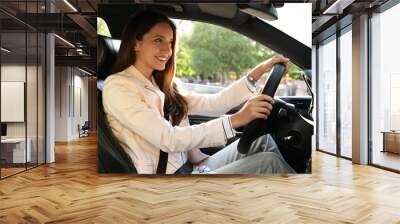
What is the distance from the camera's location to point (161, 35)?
20.9 ft

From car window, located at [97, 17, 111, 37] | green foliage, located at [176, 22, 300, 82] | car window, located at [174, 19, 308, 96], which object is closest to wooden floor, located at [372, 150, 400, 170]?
car window, located at [174, 19, 308, 96]

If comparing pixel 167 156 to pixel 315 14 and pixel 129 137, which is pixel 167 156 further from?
pixel 315 14

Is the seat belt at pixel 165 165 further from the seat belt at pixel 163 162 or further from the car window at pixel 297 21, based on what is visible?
the car window at pixel 297 21

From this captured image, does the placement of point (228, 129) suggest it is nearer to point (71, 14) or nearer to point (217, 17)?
point (217, 17)

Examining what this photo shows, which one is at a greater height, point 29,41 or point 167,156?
point 29,41

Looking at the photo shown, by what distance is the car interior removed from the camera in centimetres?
641

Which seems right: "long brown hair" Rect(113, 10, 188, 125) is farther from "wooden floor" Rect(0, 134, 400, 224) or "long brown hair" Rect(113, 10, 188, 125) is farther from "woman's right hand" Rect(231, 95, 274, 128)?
"wooden floor" Rect(0, 134, 400, 224)

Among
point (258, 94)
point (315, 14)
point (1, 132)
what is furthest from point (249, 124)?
point (1, 132)

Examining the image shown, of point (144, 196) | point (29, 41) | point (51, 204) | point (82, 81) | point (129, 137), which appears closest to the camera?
point (51, 204)

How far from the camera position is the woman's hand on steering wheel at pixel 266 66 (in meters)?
6.50

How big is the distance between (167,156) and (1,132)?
2628 mm

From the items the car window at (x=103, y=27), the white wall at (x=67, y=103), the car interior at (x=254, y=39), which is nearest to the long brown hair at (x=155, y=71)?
the car interior at (x=254, y=39)

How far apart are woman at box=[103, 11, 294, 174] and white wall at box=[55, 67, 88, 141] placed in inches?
386

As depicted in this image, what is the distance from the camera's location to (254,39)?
21.3 feet
